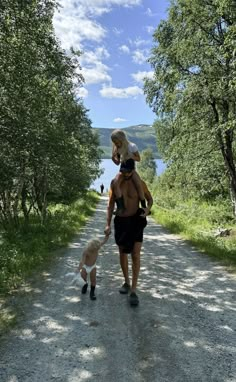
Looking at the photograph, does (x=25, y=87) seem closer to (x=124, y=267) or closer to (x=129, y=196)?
(x=129, y=196)

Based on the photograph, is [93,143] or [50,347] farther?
[93,143]

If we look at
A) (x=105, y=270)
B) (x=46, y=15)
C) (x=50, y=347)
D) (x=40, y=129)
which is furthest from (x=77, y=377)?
(x=46, y=15)

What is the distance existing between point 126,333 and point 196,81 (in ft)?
39.3

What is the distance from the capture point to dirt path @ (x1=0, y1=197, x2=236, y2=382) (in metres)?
3.48

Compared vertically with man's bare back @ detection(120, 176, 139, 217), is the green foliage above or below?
below

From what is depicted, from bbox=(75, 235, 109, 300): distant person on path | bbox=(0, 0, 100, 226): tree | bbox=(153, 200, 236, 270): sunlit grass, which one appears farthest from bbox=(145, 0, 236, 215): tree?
bbox=(75, 235, 109, 300): distant person on path

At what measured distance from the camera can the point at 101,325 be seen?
14.9 feet

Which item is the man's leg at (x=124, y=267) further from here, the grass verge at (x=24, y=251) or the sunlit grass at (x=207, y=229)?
the sunlit grass at (x=207, y=229)

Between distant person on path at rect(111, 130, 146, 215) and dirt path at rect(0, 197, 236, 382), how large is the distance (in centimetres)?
147

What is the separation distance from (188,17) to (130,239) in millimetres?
11936

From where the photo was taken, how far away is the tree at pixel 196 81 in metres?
13.6

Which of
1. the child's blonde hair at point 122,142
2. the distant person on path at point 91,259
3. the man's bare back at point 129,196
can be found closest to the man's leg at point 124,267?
the distant person on path at point 91,259

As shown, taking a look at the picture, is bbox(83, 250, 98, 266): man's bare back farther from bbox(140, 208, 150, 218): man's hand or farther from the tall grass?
the tall grass

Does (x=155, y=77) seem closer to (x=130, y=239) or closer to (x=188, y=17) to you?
(x=188, y=17)
